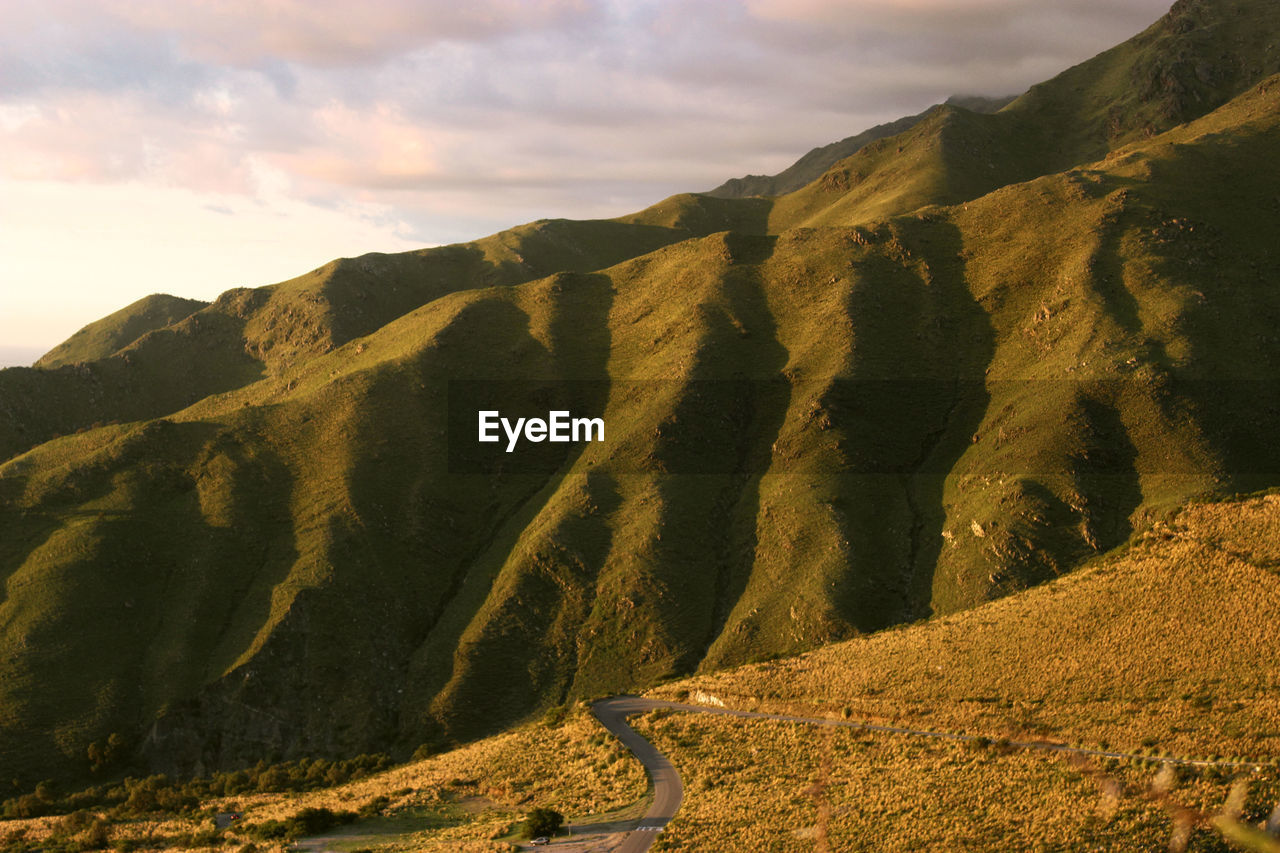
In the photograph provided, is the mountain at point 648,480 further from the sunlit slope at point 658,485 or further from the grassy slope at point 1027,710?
the grassy slope at point 1027,710

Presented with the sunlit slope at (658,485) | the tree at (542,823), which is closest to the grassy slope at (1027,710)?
the tree at (542,823)

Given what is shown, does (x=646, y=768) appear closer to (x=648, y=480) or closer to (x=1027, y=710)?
(x=1027, y=710)

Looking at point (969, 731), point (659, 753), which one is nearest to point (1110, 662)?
point (969, 731)

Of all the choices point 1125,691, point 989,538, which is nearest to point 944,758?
point 1125,691

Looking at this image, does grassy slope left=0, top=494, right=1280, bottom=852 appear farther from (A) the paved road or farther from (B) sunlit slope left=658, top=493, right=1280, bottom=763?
(A) the paved road

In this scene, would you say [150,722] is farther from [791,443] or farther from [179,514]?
[791,443]

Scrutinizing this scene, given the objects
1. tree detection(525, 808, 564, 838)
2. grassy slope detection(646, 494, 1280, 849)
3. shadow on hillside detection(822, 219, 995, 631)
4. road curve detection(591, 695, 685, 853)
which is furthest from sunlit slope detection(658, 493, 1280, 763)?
tree detection(525, 808, 564, 838)
